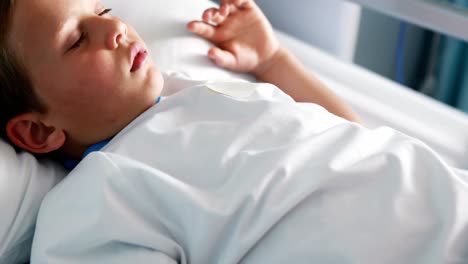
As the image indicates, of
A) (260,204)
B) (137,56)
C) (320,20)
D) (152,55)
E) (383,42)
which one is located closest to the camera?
(260,204)

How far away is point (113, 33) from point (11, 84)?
6.4 inches

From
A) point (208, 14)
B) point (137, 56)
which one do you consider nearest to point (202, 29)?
point (208, 14)

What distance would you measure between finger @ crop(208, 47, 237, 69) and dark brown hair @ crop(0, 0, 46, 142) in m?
0.36

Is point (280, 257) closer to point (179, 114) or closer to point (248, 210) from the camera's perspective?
point (248, 210)

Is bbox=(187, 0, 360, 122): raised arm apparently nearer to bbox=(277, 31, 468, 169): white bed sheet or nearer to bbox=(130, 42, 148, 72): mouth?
bbox=(277, 31, 468, 169): white bed sheet

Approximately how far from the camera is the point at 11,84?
907mm

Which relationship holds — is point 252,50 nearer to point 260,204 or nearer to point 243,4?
point 243,4

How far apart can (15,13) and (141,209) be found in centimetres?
Answer: 33

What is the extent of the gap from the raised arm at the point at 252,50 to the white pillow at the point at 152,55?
0.02 m

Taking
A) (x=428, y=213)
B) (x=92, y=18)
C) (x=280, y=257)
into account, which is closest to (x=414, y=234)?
(x=428, y=213)

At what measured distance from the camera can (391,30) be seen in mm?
1950

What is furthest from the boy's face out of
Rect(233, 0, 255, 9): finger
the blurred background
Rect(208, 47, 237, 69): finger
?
the blurred background

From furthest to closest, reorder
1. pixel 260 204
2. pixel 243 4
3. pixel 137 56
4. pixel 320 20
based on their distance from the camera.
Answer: pixel 320 20 → pixel 243 4 → pixel 137 56 → pixel 260 204

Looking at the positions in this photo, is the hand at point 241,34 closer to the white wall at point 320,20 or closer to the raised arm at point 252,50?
the raised arm at point 252,50
